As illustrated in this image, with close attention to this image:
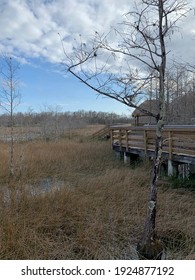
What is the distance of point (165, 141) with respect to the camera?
31.0 ft

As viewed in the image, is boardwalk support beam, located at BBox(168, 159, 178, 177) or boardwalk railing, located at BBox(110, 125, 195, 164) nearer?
boardwalk railing, located at BBox(110, 125, 195, 164)

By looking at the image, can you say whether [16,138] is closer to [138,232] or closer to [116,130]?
[116,130]

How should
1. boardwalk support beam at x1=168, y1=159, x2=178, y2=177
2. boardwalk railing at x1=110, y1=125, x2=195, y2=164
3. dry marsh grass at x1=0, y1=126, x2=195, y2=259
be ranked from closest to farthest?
1. dry marsh grass at x1=0, y1=126, x2=195, y2=259
2. boardwalk railing at x1=110, y1=125, x2=195, y2=164
3. boardwalk support beam at x1=168, y1=159, x2=178, y2=177

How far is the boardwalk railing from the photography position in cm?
811

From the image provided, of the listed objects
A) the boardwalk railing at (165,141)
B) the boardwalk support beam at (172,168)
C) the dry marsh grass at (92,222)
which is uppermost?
the boardwalk railing at (165,141)

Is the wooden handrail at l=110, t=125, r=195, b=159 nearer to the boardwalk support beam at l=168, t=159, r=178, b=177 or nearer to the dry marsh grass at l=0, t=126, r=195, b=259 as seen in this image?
the boardwalk support beam at l=168, t=159, r=178, b=177

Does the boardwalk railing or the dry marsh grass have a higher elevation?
the boardwalk railing

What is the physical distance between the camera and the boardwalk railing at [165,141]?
8.11 meters

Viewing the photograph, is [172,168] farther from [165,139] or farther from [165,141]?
[165,139]

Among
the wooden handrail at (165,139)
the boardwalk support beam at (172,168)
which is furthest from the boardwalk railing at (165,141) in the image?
the boardwalk support beam at (172,168)

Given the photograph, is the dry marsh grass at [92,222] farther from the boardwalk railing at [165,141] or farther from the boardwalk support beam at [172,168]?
the boardwalk railing at [165,141]

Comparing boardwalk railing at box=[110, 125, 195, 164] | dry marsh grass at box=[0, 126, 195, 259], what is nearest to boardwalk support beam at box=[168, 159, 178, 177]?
boardwalk railing at box=[110, 125, 195, 164]

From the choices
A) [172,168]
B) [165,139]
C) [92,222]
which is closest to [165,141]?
[172,168]
